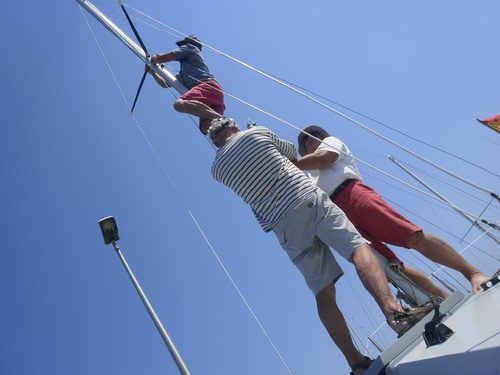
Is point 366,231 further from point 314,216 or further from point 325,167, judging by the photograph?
point 314,216

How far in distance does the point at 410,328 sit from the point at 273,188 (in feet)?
3.63

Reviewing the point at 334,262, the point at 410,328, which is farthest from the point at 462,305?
the point at 334,262

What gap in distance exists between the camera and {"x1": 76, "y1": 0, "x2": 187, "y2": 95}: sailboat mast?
4.86 meters

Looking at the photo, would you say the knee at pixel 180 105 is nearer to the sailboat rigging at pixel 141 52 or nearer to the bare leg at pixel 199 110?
the bare leg at pixel 199 110

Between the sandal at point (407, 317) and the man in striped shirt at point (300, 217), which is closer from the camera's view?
the sandal at point (407, 317)

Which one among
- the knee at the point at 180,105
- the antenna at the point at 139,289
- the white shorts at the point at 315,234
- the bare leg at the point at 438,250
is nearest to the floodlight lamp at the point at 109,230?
the antenna at the point at 139,289

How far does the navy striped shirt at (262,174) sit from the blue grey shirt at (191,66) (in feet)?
7.15

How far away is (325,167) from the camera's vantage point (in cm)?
333

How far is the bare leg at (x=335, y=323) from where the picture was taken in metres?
2.30

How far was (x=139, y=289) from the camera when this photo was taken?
3982 millimetres

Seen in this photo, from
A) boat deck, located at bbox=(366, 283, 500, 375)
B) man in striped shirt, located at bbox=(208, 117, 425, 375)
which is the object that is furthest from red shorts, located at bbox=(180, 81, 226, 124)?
boat deck, located at bbox=(366, 283, 500, 375)

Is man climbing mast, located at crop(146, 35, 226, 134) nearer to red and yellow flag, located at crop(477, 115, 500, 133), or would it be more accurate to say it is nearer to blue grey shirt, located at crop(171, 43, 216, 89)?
blue grey shirt, located at crop(171, 43, 216, 89)

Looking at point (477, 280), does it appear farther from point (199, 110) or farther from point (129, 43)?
point (129, 43)

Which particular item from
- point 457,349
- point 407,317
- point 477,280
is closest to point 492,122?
point 477,280
